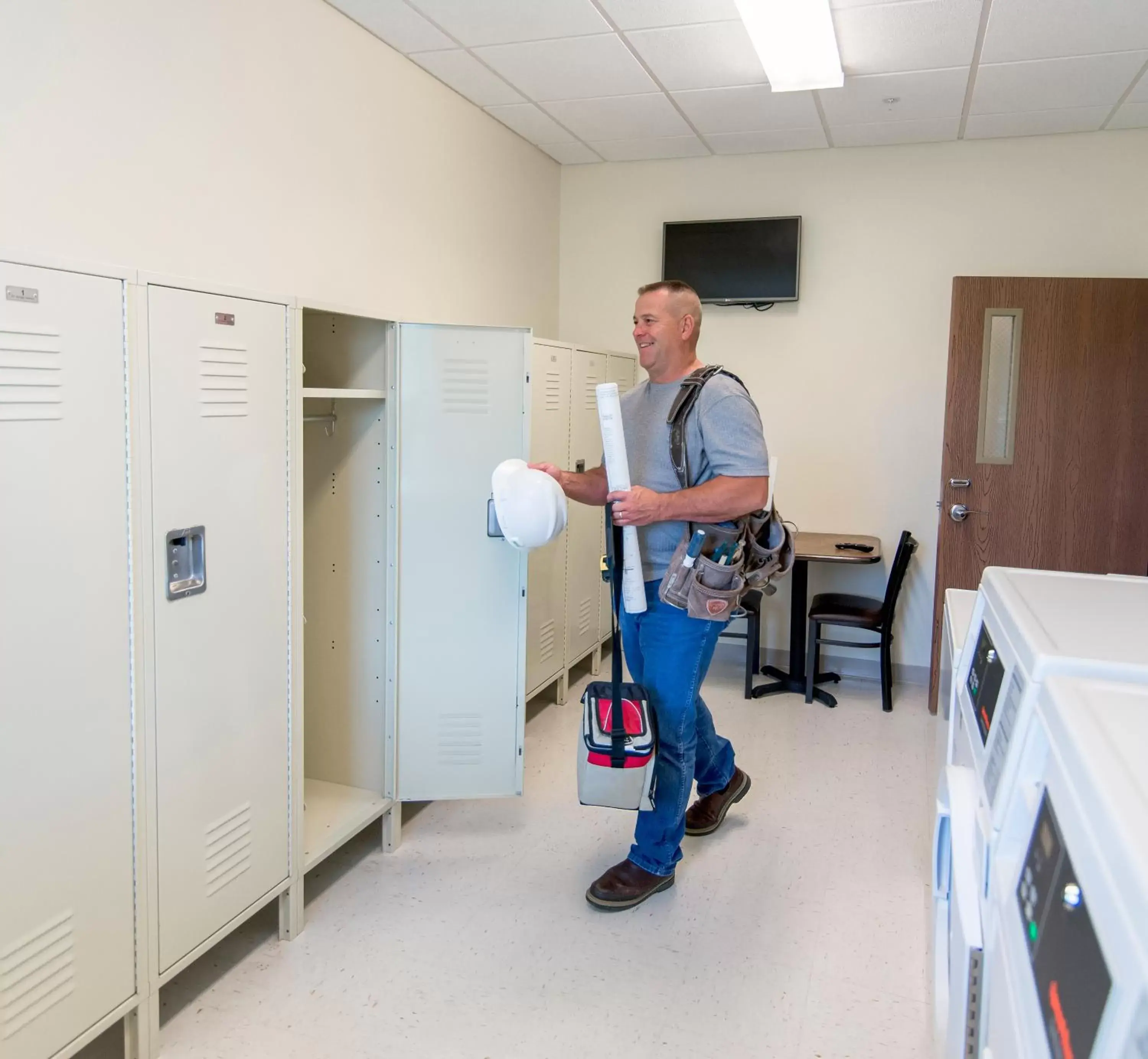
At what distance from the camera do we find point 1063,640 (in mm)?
1117

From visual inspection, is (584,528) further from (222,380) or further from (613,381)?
(222,380)

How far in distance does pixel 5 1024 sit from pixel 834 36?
3425 mm

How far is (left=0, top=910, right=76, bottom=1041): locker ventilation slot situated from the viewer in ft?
5.28

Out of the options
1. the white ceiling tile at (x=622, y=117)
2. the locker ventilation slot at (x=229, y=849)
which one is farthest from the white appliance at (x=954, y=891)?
the white ceiling tile at (x=622, y=117)

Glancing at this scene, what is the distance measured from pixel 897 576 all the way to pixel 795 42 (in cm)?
222

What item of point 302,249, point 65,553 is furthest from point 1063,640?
point 302,249

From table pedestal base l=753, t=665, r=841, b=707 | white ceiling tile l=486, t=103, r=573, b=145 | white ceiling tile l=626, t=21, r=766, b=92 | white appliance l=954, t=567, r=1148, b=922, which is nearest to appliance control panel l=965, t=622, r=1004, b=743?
white appliance l=954, t=567, r=1148, b=922

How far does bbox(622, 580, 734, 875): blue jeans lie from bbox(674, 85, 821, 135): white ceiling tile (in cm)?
230

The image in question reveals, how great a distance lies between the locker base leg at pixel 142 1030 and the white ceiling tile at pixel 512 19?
9.21ft

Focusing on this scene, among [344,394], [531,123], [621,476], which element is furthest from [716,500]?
[531,123]

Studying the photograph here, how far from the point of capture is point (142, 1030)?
192cm

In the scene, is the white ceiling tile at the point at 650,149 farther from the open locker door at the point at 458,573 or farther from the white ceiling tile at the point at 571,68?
the open locker door at the point at 458,573

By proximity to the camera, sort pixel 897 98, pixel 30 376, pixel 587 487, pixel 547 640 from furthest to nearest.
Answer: pixel 547 640 → pixel 897 98 → pixel 587 487 → pixel 30 376

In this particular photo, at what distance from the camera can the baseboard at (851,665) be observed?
475 cm
